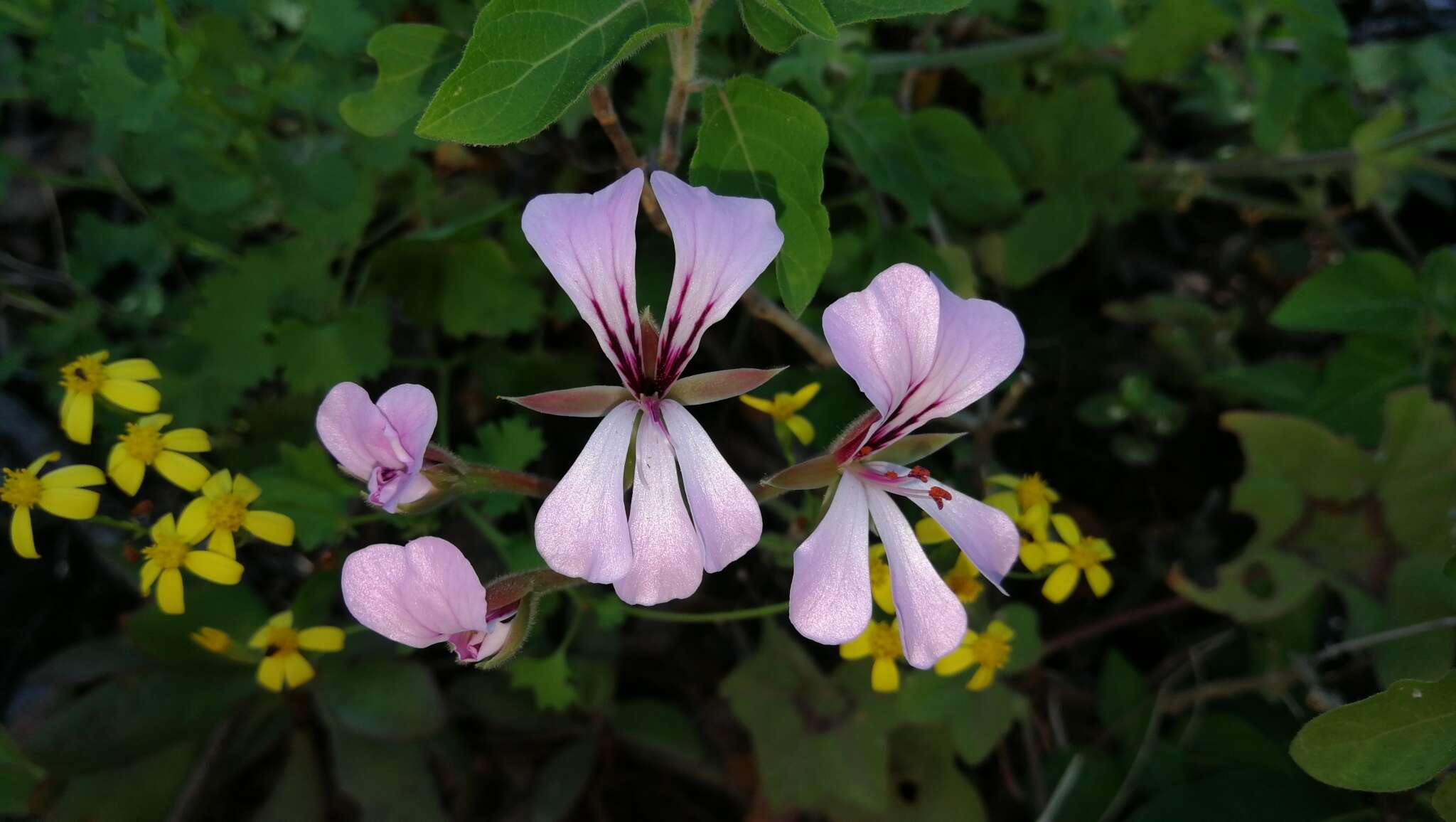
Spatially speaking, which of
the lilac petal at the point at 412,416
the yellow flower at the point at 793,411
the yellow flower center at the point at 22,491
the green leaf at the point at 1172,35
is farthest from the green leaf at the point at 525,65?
the green leaf at the point at 1172,35

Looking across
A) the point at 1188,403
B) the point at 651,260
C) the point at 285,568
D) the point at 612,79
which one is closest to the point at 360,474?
the point at 651,260

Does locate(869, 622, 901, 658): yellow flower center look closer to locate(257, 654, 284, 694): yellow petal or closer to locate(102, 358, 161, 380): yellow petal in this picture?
locate(257, 654, 284, 694): yellow petal

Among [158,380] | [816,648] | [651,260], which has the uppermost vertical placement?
[651,260]

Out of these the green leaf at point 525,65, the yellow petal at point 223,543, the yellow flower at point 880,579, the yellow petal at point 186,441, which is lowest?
the yellow flower at point 880,579

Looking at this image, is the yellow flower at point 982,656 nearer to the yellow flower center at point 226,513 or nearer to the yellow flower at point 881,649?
the yellow flower at point 881,649

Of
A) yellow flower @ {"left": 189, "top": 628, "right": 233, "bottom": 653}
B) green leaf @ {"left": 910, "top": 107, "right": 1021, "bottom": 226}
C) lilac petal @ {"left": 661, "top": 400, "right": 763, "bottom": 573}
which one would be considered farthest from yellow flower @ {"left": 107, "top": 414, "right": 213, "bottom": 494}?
green leaf @ {"left": 910, "top": 107, "right": 1021, "bottom": 226}

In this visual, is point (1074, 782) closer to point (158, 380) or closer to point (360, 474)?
point (360, 474)
